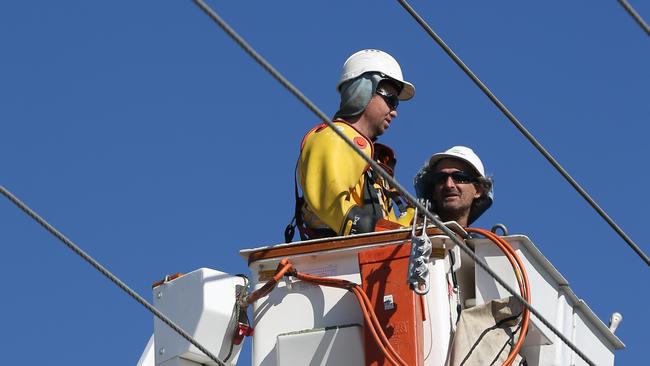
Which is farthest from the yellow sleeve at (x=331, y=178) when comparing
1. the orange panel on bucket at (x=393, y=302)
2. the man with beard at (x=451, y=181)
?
the man with beard at (x=451, y=181)

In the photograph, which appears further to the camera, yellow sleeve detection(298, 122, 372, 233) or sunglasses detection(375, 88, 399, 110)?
sunglasses detection(375, 88, 399, 110)

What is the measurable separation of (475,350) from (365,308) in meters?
0.60

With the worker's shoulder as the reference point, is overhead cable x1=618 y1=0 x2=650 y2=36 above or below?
below

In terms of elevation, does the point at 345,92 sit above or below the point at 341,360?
above

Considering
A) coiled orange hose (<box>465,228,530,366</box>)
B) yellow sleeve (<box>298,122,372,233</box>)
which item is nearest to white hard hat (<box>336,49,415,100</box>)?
yellow sleeve (<box>298,122,372,233</box>)

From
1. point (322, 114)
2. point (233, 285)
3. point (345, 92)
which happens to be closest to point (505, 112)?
point (322, 114)

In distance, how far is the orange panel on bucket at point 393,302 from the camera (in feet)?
31.3

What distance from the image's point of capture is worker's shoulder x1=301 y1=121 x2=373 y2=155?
420 inches

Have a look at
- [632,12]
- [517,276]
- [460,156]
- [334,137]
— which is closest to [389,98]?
[460,156]

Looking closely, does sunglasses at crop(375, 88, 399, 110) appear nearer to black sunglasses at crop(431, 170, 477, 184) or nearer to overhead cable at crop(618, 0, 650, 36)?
black sunglasses at crop(431, 170, 477, 184)

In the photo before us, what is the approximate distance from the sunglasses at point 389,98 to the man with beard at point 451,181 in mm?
403

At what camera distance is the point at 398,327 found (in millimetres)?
9602

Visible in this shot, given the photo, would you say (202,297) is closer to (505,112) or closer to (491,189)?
(505,112)

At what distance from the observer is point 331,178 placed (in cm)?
1055
